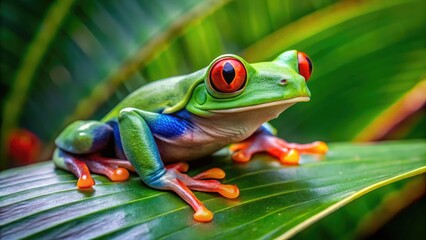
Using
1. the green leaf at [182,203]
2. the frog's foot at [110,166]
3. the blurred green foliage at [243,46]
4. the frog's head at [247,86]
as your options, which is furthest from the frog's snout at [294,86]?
the blurred green foliage at [243,46]

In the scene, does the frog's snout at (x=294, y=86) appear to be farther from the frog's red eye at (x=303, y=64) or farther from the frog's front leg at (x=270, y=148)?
the frog's front leg at (x=270, y=148)

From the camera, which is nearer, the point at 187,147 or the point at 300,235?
the point at 187,147

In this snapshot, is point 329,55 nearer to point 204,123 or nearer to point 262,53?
point 262,53

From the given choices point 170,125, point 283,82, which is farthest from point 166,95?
point 283,82

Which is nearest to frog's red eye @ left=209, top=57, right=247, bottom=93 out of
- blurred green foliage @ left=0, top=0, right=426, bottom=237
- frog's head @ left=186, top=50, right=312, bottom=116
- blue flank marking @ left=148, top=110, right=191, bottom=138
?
frog's head @ left=186, top=50, right=312, bottom=116

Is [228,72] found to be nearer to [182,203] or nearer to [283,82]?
[283,82]

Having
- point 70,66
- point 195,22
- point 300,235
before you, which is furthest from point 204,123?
point 70,66

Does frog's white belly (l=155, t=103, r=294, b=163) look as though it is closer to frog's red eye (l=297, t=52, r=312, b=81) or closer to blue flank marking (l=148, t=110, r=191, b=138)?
blue flank marking (l=148, t=110, r=191, b=138)
